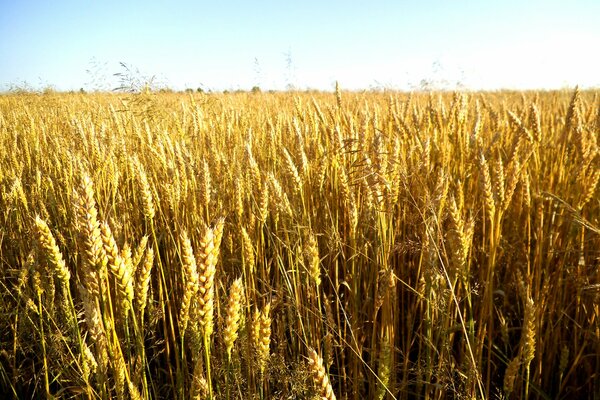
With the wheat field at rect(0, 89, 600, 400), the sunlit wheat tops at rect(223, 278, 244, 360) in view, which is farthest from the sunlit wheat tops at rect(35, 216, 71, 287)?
the sunlit wheat tops at rect(223, 278, 244, 360)

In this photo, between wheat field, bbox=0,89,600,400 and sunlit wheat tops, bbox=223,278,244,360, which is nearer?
sunlit wheat tops, bbox=223,278,244,360

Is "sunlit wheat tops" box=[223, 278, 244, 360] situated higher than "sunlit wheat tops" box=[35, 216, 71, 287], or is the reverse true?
"sunlit wheat tops" box=[35, 216, 71, 287]

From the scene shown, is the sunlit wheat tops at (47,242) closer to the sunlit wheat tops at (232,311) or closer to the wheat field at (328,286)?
the wheat field at (328,286)

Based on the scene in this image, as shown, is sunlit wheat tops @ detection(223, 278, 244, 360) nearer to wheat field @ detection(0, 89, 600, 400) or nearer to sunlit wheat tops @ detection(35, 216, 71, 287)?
wheat field @ detection(0, 89, 600, 400)

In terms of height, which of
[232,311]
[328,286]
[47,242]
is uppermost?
[47,242]

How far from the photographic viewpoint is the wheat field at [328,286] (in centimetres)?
82

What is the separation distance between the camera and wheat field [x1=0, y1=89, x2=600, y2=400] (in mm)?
818

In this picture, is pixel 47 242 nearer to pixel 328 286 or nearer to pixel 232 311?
pixel 232 311

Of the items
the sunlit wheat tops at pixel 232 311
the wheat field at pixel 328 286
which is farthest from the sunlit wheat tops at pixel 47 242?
the sunlit wheat tops at pixel 232 311

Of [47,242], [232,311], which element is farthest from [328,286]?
[47,242]

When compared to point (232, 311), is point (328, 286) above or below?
below

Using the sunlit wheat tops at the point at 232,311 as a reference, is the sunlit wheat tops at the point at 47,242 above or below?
above

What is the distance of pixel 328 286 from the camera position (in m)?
1.59

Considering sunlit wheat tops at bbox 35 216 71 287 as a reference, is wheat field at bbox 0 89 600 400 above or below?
below
